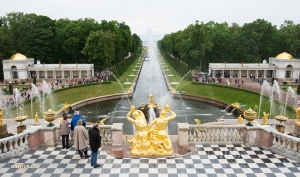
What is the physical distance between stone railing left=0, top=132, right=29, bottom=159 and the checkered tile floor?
40cm

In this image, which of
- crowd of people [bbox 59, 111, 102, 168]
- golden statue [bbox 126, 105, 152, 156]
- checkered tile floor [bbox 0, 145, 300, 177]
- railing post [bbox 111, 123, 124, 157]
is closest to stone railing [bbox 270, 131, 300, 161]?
checkered tile floor [bbox 0, 145, 300, 177]

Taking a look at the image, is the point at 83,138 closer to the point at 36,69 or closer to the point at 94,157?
the point at 94,157

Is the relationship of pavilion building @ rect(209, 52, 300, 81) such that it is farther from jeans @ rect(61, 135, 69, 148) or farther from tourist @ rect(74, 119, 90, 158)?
tourist @ rect(74, 119, 90, 158)

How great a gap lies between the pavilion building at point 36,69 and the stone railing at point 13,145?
5284 cm

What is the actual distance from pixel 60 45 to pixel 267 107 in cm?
5608

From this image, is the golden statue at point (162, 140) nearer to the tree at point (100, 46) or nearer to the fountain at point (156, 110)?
the fountain at point (156, 110)

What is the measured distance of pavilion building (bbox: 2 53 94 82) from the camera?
6400 centimetres

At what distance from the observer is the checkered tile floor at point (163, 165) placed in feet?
41.8

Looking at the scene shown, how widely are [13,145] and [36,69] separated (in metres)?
56.4

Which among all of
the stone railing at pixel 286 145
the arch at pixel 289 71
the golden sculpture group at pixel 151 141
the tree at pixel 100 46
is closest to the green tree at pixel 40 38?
the tree at pixel 100 46

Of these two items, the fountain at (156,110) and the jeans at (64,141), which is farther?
the fountain at (156,110)

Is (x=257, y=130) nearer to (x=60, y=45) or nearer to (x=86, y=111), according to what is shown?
(x=86, y=111)

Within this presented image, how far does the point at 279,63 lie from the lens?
65.6m

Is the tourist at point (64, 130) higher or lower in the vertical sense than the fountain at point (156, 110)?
higher
